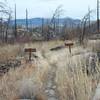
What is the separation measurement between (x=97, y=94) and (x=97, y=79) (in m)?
2.12

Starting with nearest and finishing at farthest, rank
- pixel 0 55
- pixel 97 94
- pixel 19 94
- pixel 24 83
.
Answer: pixel 97 94 → pixel 19 94 → pixel 24 83 → pixel 0 55

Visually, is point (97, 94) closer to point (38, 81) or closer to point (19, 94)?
point (19, 94)

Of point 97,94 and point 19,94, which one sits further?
point 19,94

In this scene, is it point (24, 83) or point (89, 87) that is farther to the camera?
point (24, 83)

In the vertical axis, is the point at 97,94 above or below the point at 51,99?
above

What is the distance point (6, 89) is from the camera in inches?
306

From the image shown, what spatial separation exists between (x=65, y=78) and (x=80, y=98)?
160cm

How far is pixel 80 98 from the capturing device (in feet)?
21.1

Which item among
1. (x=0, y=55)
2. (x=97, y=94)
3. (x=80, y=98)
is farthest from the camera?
(x=0, y=55)

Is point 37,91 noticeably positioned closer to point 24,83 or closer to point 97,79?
point 24,83

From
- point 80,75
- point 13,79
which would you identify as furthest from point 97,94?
point 13,79

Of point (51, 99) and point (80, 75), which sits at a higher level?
point (80, 75)

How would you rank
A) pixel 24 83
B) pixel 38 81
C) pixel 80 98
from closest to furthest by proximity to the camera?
pixel 80 98
pixel 24 83
pixel 38 81

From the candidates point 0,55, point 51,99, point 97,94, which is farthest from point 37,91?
point 0,55
